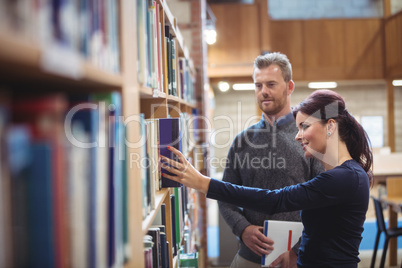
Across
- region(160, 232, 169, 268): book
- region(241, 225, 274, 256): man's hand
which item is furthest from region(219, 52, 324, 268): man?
region(160, 232, 169, 268): book

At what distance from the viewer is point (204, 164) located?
3.60 meters

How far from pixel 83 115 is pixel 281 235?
1380mm

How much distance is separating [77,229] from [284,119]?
1599mm

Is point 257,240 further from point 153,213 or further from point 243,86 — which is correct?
point 243,86

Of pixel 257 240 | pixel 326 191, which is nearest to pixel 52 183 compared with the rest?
pixel 326 191

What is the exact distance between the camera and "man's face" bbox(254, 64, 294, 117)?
6.40ft

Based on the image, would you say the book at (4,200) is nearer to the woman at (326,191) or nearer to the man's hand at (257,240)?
the woman at (326,191)

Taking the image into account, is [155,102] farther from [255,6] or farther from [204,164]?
[255,6]

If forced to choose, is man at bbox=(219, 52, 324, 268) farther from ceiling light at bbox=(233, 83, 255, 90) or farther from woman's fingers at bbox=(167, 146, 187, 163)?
ceiling light at bbox=(233, 83, 255, 90)

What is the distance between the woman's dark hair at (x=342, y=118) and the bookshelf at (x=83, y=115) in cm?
92

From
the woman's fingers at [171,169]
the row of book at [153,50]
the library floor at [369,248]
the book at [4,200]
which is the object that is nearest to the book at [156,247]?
the woman's fingers at [171,169]

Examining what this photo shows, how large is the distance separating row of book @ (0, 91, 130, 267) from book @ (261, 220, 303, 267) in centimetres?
120

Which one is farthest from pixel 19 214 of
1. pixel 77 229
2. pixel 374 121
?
pixel 374 121

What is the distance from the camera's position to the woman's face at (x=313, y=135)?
1514mm
